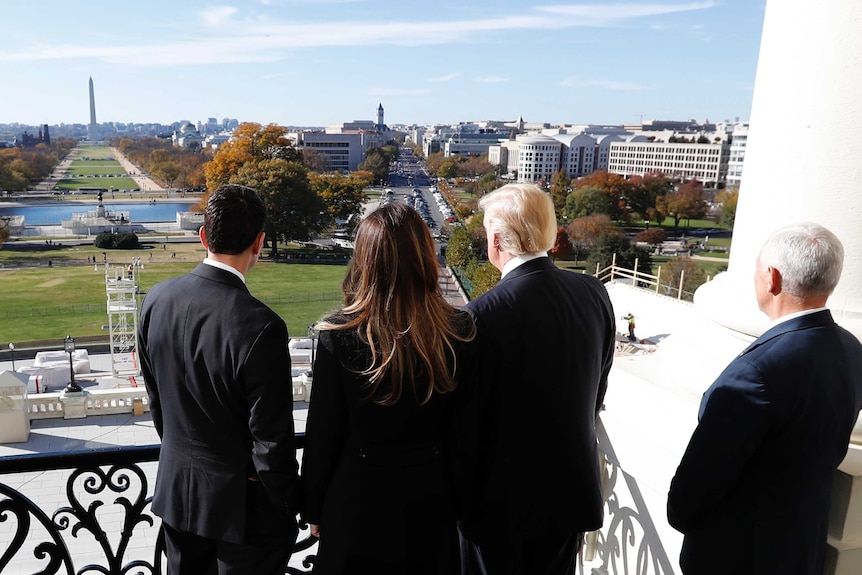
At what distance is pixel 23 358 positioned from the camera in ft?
72.3

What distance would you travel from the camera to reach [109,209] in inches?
2785

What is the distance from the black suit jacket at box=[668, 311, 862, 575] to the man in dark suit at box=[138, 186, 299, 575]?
114 centimetres

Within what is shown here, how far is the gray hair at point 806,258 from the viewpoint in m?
1.75

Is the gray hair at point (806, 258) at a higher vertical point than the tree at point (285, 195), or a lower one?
higher

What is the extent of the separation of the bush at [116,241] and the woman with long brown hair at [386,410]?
46.4m

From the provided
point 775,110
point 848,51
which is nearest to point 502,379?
point 775,110

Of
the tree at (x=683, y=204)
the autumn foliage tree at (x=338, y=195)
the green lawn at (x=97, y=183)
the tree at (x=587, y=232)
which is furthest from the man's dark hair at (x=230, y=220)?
the green lawn at (x=97, y=183)

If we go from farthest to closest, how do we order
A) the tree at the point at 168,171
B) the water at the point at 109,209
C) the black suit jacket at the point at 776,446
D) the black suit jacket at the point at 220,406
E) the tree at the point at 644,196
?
1. the tree at the point at 168,171
2. the water at the point at 109,209
3. the tree at the point at 644,196
4. the black suit jacket at the point at 220,406
5. the black suit jacket at the point at 776,446

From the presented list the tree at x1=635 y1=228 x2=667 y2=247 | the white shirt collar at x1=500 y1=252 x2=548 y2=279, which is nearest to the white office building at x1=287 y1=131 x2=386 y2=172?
the tree at x1=635 y1=228 x2=667 y2=247

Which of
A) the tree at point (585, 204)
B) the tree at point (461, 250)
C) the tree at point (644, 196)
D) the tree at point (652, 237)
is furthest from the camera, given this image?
the tree at point (644, 196)

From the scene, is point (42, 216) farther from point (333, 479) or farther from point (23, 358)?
point (333, 479)

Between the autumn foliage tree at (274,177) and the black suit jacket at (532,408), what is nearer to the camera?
the black suit jacket at (532,408)

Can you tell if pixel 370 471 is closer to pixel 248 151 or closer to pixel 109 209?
pixel 248 151

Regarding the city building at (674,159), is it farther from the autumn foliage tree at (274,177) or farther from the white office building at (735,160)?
the autumn foliage tree at (274,177)
